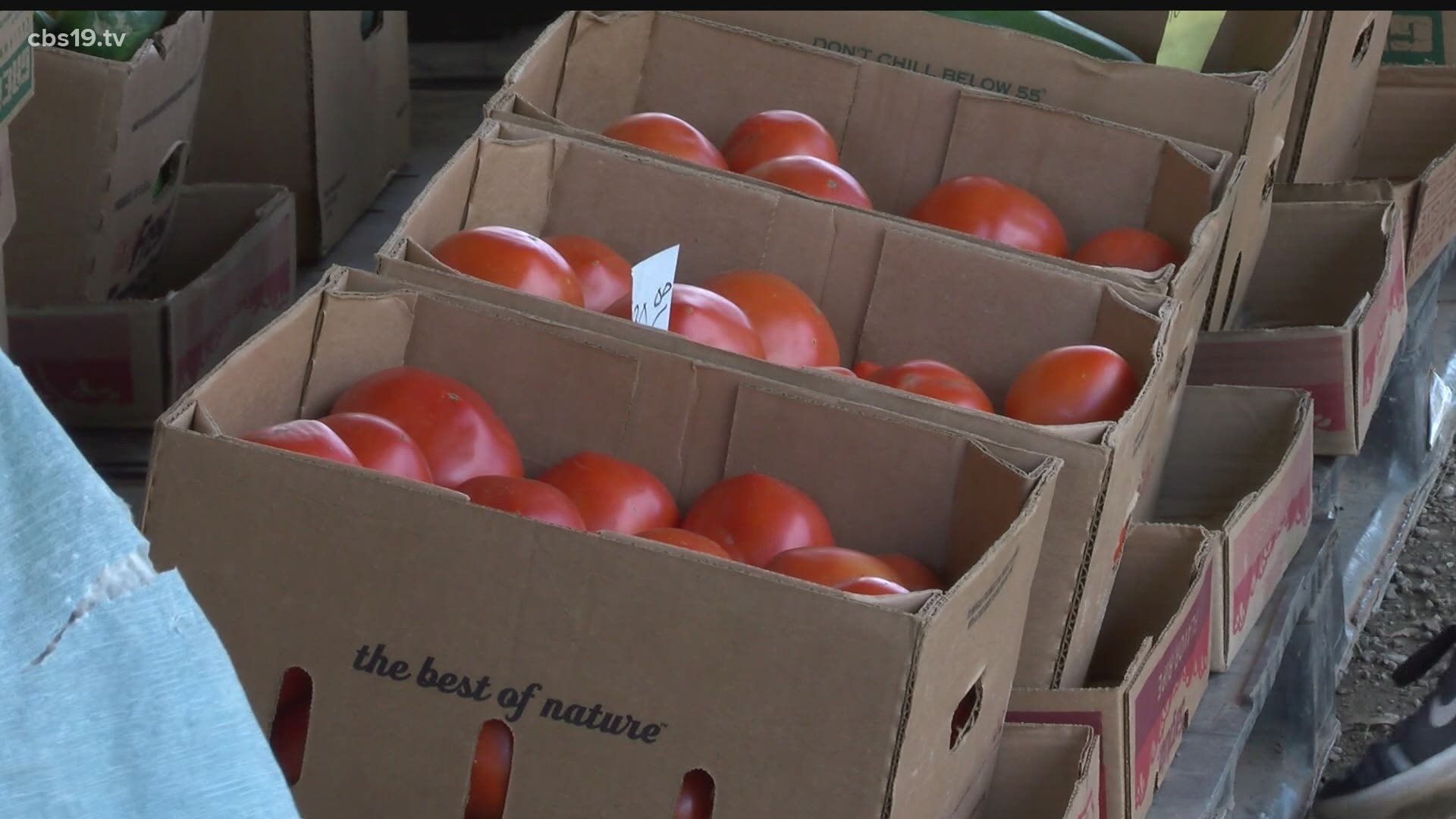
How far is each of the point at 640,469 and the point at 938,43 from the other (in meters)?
0.77

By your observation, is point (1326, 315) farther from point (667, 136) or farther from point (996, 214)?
point (667, 136)

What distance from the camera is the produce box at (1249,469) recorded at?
1629mm

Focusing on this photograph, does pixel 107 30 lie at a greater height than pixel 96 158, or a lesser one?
greater

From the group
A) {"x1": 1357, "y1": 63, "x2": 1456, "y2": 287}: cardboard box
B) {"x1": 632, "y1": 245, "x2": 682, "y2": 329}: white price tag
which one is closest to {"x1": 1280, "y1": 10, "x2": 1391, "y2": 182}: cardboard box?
{"x1": 1357, "y1": 63, "x2": 1456, "y2": 287}: cardboard box

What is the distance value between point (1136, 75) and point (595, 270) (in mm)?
630

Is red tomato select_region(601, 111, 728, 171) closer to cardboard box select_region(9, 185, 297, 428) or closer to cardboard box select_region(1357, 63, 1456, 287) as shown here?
cardboard box select_region(9, 185, 297, 428)

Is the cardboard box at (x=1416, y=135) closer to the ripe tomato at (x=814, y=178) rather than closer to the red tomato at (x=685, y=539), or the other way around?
the ripe tomato at (x=814, y=178)

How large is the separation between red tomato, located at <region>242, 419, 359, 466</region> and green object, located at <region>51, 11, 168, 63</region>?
3.34 feet

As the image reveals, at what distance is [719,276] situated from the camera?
140 centimetres

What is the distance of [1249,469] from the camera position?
177 cm

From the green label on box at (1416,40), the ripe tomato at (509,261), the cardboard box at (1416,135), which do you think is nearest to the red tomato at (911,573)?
the ripe tomato at (509,261)

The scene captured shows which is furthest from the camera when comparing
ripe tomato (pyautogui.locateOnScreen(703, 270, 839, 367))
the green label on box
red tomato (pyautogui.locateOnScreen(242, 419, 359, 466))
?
the green label on box

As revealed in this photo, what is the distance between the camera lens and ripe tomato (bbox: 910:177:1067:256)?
5.00 ft

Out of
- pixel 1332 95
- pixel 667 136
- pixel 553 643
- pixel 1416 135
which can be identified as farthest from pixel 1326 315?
pixel 553 643
